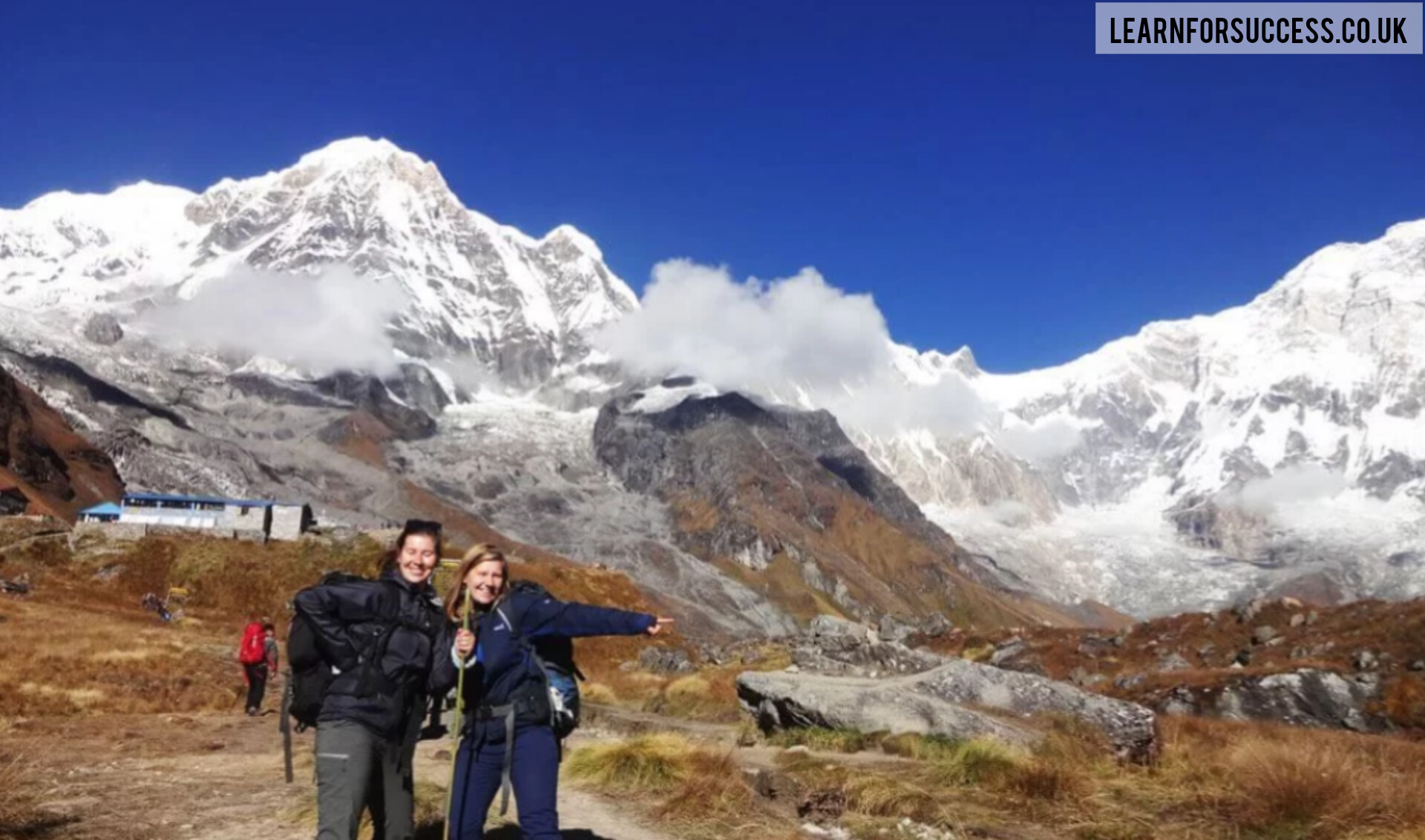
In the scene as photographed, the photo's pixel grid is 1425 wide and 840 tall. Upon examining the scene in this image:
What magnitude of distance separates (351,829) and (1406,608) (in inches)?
1274

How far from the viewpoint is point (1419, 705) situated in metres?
19.7

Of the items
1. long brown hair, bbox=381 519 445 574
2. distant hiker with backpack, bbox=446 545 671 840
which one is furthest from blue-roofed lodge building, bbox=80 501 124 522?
distant hiker with backpack, bbox=446 545 671 840

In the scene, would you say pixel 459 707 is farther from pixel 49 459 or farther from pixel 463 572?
pixel 49 459

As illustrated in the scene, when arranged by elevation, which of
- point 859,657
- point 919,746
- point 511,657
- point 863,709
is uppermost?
point 511,657

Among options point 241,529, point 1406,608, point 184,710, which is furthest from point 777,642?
point 241,529

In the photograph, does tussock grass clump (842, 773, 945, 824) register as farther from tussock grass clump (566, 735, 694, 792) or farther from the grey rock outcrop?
the grey rock outcrop

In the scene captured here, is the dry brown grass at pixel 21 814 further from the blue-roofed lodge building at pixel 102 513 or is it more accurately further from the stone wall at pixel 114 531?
the blue-roofed lodge building at pixel 102 513

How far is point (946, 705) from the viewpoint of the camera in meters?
16.8

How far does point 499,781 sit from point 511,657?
36.9 inches

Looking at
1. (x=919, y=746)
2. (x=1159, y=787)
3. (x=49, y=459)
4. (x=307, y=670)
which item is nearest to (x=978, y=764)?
(x=919, y=746)

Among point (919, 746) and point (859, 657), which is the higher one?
point (919, 746)

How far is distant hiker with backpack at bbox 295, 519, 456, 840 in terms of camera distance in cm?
686

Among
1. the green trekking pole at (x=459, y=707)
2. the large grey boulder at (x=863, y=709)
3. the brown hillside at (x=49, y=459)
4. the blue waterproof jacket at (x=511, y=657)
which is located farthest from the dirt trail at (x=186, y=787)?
the brown hillside at (x=49, y=459)

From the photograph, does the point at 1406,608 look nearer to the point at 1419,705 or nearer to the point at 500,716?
the point at 1419,705
